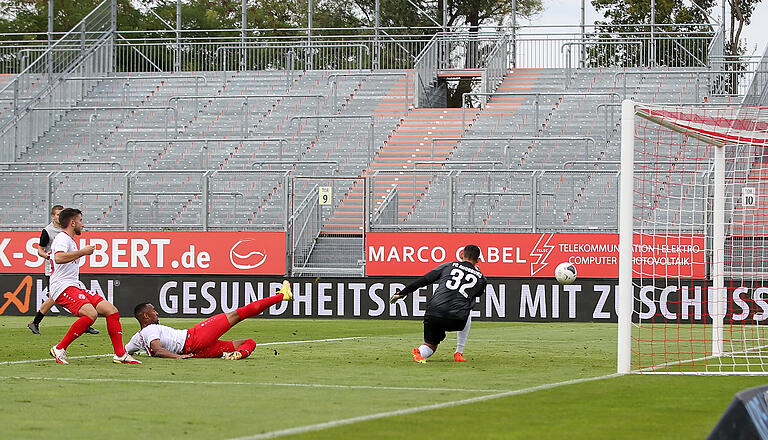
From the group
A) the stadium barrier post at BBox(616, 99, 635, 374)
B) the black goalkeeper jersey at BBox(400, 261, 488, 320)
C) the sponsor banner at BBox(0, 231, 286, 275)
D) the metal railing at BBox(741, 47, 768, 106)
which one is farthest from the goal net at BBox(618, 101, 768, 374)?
the sponsor banner at BBox(0, 231, 286, 275)

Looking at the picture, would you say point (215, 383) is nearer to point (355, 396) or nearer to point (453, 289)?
point (355, 396)

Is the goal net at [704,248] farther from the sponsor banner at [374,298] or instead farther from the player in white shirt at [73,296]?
the player in white shirt at [73,296]

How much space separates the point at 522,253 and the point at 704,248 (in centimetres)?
377

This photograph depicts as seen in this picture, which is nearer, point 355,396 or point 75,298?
point 355,396

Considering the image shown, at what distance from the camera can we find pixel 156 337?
47.2ft

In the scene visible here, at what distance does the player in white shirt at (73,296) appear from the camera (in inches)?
531

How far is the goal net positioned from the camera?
14.5 meters

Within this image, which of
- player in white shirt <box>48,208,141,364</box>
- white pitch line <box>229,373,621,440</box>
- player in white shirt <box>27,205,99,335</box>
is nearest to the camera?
white pitch line <box>229,373,621,440</box>

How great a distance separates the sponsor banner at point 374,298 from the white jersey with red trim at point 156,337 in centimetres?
1142

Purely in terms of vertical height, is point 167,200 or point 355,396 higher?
point 167,200

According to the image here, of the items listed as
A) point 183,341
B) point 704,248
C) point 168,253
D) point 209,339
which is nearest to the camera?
point 209,339

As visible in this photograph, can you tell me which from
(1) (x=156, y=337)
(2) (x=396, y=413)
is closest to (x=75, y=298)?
(1) (x=156, y=337)

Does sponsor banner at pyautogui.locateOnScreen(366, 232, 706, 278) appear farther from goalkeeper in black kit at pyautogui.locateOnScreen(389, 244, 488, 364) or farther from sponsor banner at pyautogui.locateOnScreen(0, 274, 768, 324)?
goalkeeper in black kit at pyautogui.locateOnScreen(389, 244, 488, 364)

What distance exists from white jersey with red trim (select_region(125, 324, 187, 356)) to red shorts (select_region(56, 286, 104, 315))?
0.77 meters
